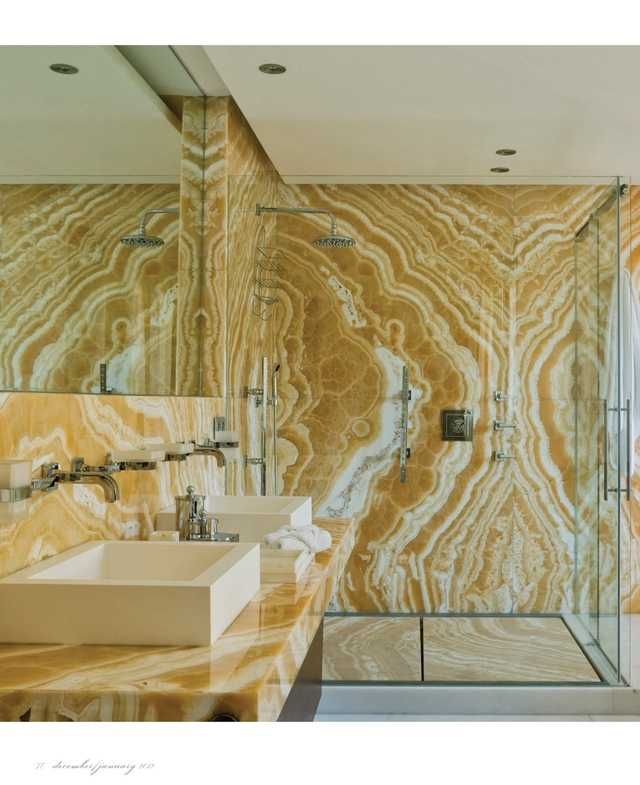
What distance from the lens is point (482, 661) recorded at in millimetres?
3219

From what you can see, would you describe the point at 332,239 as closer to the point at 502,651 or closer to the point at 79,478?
the point at 502,651

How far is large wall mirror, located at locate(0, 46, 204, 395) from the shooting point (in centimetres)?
168

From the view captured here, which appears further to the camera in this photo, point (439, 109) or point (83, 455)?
point (439, 109)

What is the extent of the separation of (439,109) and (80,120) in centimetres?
163

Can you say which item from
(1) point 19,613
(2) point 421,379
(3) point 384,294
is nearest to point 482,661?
(2) point 421,379

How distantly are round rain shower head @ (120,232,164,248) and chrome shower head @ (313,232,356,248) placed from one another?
2.88 feet

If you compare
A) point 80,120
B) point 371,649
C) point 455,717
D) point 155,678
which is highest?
point 80,120

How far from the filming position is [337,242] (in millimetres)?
3352

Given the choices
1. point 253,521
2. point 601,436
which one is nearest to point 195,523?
point 253,521

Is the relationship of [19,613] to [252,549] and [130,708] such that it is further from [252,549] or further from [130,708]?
[252,549]

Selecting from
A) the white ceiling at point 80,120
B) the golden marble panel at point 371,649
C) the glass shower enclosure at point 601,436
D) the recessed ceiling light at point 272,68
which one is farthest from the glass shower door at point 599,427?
the white ceiling at point 80,120

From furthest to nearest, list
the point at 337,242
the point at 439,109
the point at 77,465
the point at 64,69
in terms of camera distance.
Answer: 1. the point at 337,242
2. the point at 439,109
3. the point at 64,69
4. the point at 77,465

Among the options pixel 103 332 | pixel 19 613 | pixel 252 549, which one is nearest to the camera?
pixel 19 613
